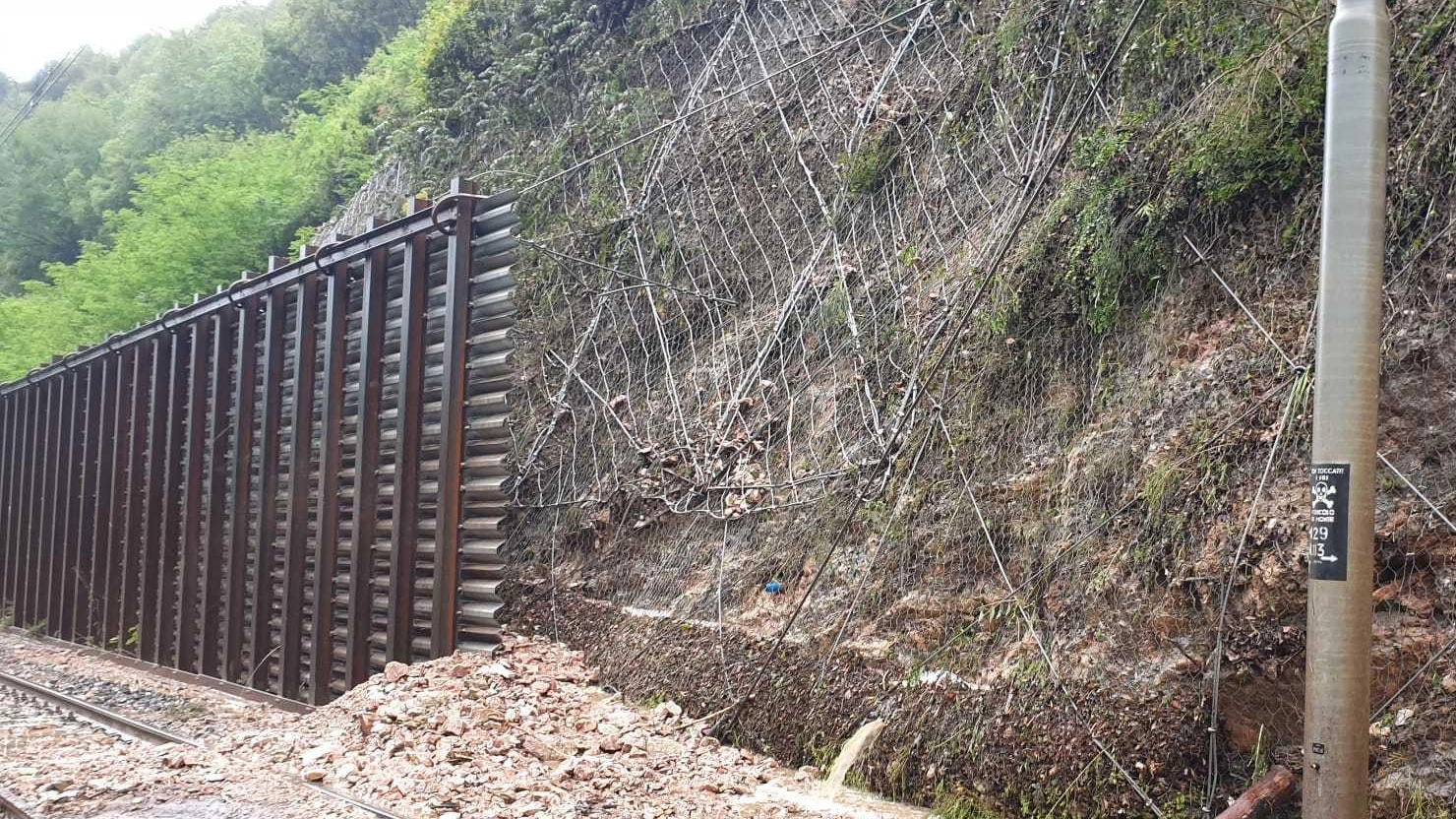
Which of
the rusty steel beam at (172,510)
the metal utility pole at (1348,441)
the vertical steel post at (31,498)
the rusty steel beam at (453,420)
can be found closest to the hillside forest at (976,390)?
the rusty steel beam at (453,420)

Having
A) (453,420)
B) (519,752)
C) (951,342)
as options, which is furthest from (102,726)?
(951,342)

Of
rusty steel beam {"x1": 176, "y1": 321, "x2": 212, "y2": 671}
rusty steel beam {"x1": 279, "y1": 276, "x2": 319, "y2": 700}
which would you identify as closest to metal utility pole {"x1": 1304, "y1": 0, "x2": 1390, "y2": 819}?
rusty steel beam {"x1": 279, "y1": 276, "x2": 319, "y2": 700}

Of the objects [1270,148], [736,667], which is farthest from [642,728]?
[1270,148]

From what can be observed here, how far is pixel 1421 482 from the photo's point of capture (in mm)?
4336

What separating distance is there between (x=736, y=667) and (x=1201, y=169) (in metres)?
3.72

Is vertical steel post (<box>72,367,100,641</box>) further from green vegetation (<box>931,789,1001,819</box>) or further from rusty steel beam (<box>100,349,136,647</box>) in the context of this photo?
green vegetation (<box>931,789,1001,819</box>)

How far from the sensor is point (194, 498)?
11.2m

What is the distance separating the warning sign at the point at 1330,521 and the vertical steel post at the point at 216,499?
9.63 meters

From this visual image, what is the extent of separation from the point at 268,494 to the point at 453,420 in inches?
119

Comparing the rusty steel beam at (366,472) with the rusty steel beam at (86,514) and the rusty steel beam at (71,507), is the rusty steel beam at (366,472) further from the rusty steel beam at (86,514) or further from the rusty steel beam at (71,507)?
the rusty steel beam at (71,507)

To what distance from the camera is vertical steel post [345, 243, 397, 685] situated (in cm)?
842

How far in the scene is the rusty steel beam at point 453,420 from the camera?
785cm

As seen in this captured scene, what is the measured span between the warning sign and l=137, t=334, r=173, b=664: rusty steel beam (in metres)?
11.3

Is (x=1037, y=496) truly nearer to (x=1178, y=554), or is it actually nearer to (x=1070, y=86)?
(x=1178, y=554)
